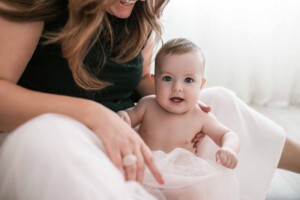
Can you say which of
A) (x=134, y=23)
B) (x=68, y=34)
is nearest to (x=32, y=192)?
(x=68, y=34)

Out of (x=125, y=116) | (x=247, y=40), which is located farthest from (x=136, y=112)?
(x=247, y=40)

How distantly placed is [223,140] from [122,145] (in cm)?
32

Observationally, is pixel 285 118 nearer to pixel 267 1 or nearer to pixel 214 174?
pixel 267 1

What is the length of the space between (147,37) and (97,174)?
0.55 meters

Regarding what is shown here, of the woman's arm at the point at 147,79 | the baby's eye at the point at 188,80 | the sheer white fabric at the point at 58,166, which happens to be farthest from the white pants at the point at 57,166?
the woman's arm at the point at 147,79

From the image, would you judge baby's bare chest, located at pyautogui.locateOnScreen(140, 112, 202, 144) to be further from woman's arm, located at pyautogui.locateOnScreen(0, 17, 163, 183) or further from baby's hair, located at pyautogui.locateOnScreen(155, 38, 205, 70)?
woman's arm, located at pyautogui.locateOnScreen(0, 17, 163, 183)

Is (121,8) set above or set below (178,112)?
above

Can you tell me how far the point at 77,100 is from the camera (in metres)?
0.82

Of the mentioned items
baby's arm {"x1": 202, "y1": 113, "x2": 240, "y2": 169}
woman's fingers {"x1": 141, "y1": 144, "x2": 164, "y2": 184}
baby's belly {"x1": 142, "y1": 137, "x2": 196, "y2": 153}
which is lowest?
baby's belly {"x1": 142, "y1": 137, "x2": 196, "y2": 153}

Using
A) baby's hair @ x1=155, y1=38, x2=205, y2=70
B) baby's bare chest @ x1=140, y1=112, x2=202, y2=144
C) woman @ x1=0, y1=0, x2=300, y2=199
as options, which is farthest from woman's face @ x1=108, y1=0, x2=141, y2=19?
baby's bare chest @ x1=140, y1=112, x2=202, y2=144

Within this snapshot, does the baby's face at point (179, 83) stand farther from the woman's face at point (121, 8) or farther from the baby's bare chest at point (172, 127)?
the woman's face at point (121, 8)

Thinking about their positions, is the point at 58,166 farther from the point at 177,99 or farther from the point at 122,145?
the point at 177,99

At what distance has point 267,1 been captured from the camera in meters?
2.07

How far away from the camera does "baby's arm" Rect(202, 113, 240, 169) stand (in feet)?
3.04
